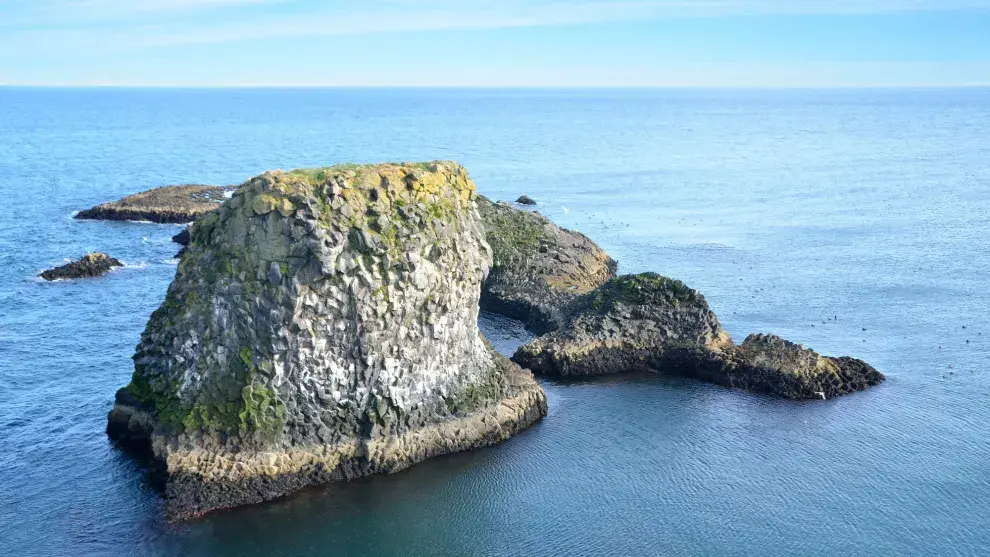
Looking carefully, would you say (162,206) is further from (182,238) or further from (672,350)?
(672,350)

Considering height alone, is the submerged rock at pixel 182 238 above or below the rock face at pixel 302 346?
below

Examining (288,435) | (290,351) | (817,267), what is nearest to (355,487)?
(288,435)

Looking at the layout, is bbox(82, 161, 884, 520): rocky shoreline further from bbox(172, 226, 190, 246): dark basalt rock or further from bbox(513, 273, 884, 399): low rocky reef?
bbox(172, 226, 190, 246): dark basalt rock

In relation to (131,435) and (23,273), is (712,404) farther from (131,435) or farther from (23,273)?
(23,273)

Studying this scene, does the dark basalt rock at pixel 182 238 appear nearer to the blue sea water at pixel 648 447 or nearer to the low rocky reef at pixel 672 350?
the blue sea water at pixel 648 447

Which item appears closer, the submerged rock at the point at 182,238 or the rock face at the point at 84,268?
the rock face at the point at 84,268

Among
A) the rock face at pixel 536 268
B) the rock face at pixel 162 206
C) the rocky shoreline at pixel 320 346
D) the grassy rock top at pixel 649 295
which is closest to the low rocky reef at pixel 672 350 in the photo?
the grassy rock top at pixel 649 295
